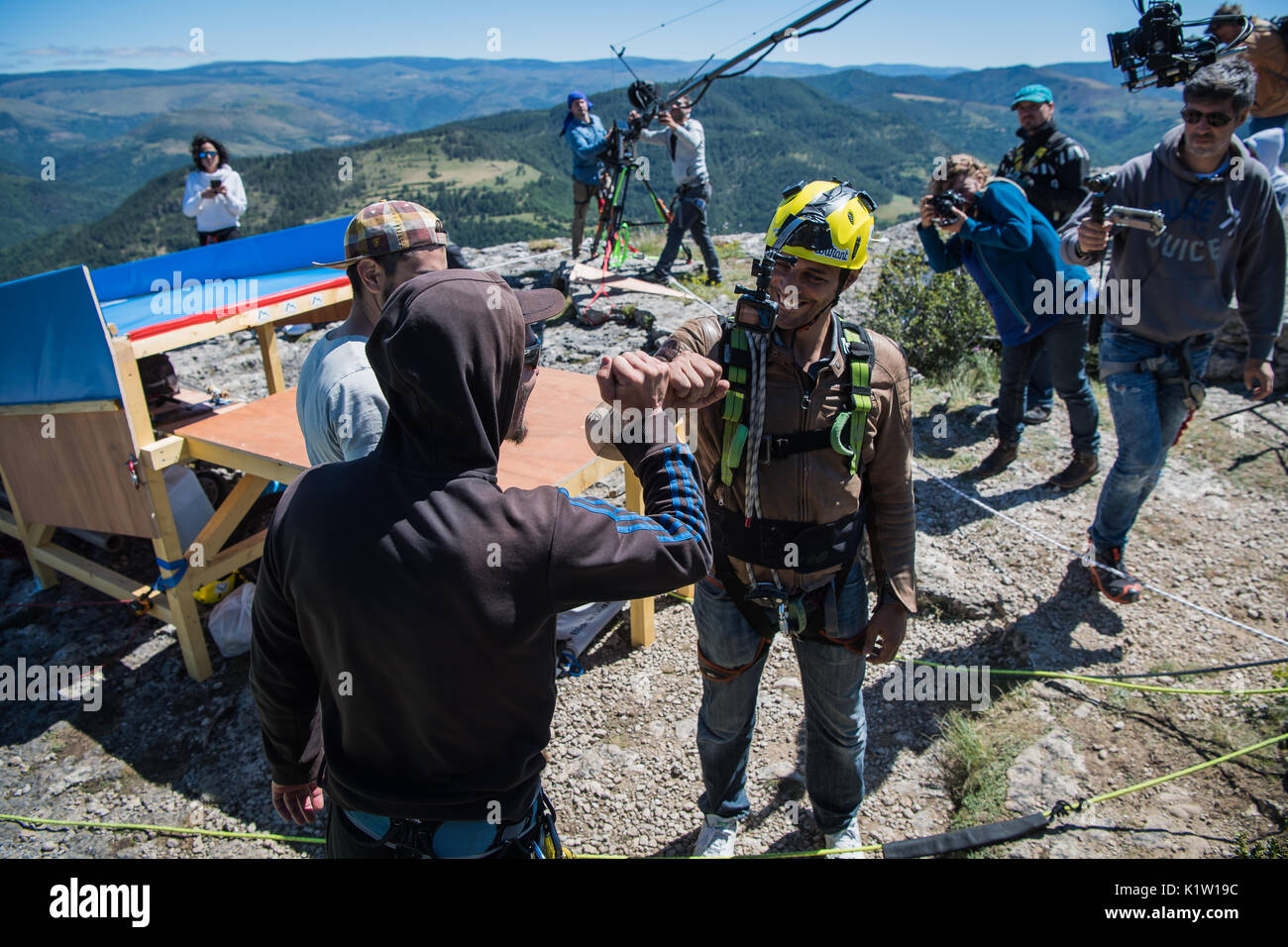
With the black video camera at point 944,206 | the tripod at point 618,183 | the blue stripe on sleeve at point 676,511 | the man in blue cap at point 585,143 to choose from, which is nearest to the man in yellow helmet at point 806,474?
the blue stripe on sleeve at point 676,511

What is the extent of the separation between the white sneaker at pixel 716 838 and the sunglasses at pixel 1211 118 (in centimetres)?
366

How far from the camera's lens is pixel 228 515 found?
4.30 metres

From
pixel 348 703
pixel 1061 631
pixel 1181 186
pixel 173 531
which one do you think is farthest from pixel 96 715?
pixel 1181 186

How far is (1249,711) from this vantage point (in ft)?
11.5

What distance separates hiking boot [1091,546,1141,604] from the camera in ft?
13.3

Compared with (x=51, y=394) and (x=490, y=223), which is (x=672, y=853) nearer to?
(x=51, y=394)

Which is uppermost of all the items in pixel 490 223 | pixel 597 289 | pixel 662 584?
pixel 490 223

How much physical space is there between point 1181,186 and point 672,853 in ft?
12.7

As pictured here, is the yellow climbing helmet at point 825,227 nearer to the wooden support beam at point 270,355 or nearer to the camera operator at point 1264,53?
the camera operator at point 1264,53

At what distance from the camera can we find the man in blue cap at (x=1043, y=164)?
5.64 m

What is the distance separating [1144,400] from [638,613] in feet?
9.35

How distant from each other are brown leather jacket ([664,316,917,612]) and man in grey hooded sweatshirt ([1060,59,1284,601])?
215 cm

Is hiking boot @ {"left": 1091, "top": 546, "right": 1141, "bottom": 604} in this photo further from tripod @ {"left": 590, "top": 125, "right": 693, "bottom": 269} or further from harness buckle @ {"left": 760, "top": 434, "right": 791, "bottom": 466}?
tripod @ {"left": 590, "top": 125, "right": 693, "bottom": 269}

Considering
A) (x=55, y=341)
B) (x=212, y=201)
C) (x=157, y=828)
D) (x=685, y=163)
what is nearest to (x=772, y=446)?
(x=157, y=828)
